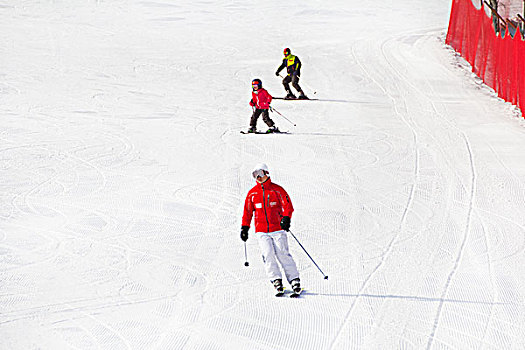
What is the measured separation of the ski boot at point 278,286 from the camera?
648 cm

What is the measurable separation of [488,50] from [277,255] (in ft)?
44.0

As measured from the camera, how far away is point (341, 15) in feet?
102

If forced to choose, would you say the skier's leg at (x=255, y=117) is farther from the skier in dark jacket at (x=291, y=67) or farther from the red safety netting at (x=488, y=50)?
the red safety netting at (x=488, y=50)

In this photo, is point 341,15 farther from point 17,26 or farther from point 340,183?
point 340,183

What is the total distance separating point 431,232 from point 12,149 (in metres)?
7.65

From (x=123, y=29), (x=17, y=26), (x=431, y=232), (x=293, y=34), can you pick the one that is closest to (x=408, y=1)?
(x=293, y=34)

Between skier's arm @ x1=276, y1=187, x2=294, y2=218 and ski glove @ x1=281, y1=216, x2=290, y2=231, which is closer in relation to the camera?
ski glove @ x1=281, y1=216, x2=290, y2=231

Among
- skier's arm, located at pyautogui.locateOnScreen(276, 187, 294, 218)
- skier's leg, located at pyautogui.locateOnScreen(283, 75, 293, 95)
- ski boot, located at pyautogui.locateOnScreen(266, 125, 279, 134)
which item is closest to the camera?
skier's arm, located at pyautogui.locateOnScreen(276, 187, 294, 218)

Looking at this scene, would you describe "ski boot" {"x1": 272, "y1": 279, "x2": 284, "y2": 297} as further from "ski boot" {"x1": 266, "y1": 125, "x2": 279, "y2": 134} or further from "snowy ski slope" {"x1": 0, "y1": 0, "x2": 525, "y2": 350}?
"ski boot" {"x1": 266, "y1": 125, "x2": 279, "y2": 134}

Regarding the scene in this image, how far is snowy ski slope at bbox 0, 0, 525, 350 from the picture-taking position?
6.05m

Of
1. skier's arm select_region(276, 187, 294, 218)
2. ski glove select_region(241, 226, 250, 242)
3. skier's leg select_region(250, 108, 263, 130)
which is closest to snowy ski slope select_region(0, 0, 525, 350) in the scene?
skier's leg select_region(250, 108, 263, 130)

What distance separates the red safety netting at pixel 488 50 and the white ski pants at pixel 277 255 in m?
9.74

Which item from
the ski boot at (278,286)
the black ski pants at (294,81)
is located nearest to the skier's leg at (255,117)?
the black ski pants at (294,81)

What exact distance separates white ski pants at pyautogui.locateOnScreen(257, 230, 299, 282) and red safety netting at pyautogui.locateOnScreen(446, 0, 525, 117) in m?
9.74
